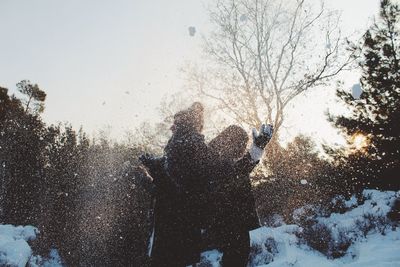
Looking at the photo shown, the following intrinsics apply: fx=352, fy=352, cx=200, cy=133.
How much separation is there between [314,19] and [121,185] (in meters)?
14.6

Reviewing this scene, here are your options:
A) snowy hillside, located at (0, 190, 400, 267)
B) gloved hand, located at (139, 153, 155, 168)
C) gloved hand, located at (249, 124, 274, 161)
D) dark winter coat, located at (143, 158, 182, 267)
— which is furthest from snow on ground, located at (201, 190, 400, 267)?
gloved hand, located at (139, 153, 155, 168)

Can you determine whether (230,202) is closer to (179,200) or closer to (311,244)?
(179,200)

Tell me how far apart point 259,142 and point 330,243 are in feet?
16.8

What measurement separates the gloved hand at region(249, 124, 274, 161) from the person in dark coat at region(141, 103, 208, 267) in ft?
1.27

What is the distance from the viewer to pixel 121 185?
7.27 metres

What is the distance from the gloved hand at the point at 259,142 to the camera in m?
2.79

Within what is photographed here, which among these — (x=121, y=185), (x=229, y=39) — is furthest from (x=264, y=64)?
(x=121, y=185)

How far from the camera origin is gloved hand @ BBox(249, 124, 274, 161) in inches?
110

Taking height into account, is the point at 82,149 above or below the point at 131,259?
above

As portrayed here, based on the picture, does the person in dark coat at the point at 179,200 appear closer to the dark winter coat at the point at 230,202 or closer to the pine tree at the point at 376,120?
the dark winter coat at the point at 230,202

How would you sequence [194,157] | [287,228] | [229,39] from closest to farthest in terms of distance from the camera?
[194,157] < [287,228] < [229,39]

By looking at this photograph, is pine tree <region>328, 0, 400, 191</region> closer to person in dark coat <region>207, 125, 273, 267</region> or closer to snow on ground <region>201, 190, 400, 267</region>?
snow on ground <region>201, 190, 400, 267</region>

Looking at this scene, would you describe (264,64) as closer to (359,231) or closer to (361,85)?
(361,85)

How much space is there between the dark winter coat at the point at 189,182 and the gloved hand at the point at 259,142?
38 cm
